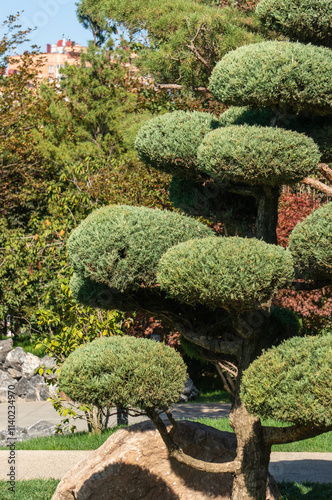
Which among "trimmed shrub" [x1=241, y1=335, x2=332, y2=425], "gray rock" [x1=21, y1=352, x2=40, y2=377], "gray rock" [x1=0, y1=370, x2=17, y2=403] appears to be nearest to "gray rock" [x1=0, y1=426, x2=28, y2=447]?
"gray rock" [x1=0, y1=370, x2=17, y2=403]

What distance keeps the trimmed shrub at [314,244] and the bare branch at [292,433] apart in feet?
3.37

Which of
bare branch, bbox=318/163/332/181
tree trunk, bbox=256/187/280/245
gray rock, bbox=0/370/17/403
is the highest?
bare branch, bbox=318/163/332/181

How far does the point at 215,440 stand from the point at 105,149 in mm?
11638

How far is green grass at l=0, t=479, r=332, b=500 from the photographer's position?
5.28 m

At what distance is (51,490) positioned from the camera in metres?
5.46

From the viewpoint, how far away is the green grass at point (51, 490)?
5281 mm

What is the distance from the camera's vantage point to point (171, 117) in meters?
4.46

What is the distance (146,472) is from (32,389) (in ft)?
26.4

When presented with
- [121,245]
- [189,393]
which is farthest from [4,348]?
[121,245]

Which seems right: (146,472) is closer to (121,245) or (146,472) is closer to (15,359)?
(121,245)

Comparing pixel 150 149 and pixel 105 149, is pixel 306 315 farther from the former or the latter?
pixel 105 149

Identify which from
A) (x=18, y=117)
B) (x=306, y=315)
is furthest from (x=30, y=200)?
(x=306, y=315)

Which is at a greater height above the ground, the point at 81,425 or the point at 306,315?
the point at 306,315

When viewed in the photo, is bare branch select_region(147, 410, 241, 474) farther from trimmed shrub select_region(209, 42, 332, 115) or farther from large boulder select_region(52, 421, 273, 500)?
trimmed shrub select_region(209, 42, 332, 115)
